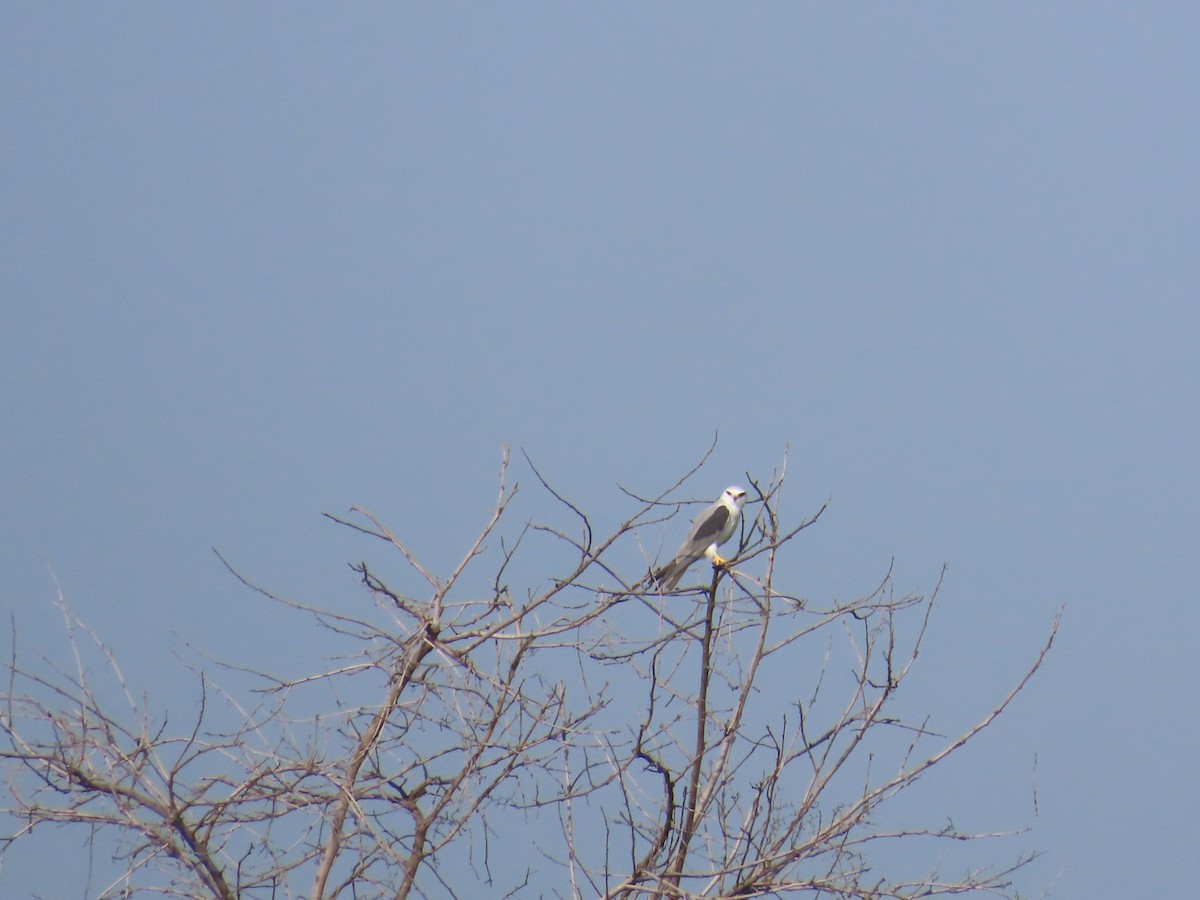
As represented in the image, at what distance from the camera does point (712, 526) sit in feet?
14.7

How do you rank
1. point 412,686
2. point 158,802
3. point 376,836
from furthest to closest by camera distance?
point 412,686 → point 158,802 → point 376,836

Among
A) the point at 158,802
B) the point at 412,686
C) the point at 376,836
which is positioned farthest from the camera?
the point at 412,686

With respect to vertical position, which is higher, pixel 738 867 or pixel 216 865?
pixel 216 865

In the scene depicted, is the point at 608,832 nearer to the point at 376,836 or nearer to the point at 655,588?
the point at 376,836

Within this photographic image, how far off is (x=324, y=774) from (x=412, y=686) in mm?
422

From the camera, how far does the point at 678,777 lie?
8.32 ft

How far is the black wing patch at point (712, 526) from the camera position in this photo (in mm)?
4465

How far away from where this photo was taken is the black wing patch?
14.6ft

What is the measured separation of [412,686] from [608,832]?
25.2 inches

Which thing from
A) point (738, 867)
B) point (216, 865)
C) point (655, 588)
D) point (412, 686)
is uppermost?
point (655, 588)

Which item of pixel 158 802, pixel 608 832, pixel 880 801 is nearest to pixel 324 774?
pixel 158 802

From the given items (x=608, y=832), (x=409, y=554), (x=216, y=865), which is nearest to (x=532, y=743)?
(x=608, y=832)

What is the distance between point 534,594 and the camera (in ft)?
9.27

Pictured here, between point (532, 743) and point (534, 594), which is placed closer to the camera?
point (532, 743)
